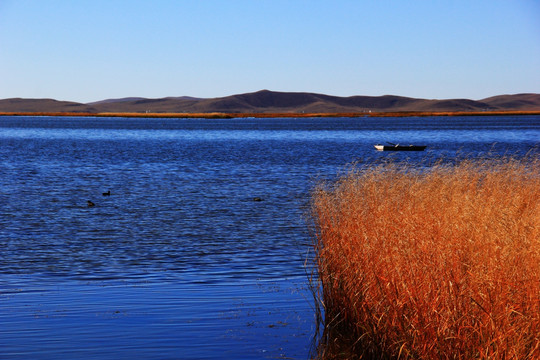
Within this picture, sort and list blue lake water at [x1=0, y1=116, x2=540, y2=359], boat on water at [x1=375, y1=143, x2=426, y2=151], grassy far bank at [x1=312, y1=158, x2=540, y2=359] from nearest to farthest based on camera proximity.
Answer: grassy far bank at [x1=312, y1=158, x2=540, y2=359] → blue lake water at [x1=0, y1=116, x2=540, y2=359] → boat on water at [x1=375, y1=143, x2=426, y2=151]

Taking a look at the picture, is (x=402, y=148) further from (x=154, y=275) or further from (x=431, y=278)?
(x=431, y=278)

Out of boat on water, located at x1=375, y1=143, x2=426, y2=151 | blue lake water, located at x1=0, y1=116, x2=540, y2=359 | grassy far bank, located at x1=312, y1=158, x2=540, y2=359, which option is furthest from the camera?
boat on water, located at x1=375, y1=143, x2=426, y2=151

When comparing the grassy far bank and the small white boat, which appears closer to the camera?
the grassy far bank

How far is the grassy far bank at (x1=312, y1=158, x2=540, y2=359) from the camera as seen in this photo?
8352 mm

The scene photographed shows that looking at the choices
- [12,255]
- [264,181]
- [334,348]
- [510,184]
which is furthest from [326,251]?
[264,181]

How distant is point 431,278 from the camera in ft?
30.4

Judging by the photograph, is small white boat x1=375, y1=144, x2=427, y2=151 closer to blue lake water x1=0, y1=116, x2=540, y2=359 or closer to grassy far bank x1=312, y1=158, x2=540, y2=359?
blue lake water x1=0, y1=116, x2=540, y2=359

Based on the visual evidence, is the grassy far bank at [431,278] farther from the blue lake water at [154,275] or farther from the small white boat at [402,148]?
the small white boat at [402,148]

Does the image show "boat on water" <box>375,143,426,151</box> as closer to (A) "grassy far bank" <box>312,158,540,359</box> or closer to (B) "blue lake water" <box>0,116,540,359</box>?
(B) "blue lake water" <box>0,116,540,359</box>

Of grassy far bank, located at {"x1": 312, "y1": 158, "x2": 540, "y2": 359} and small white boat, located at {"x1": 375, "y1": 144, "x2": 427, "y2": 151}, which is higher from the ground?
grassy far bank, located at {"x1": 312, "y1": 158, "x2": 540, "y2": 359}

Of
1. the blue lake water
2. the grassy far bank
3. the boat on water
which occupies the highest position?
the grassy far bank

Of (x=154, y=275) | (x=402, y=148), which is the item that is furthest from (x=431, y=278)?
(x=402, y=148)

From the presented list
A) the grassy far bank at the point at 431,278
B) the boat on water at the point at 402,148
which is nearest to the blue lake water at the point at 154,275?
the grassy far bank at the point at 431,278

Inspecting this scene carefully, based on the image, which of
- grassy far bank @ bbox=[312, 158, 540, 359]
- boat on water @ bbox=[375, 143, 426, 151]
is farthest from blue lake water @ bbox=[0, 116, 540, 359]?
boat on water @ bbox=[375, 143, 426, 151]
